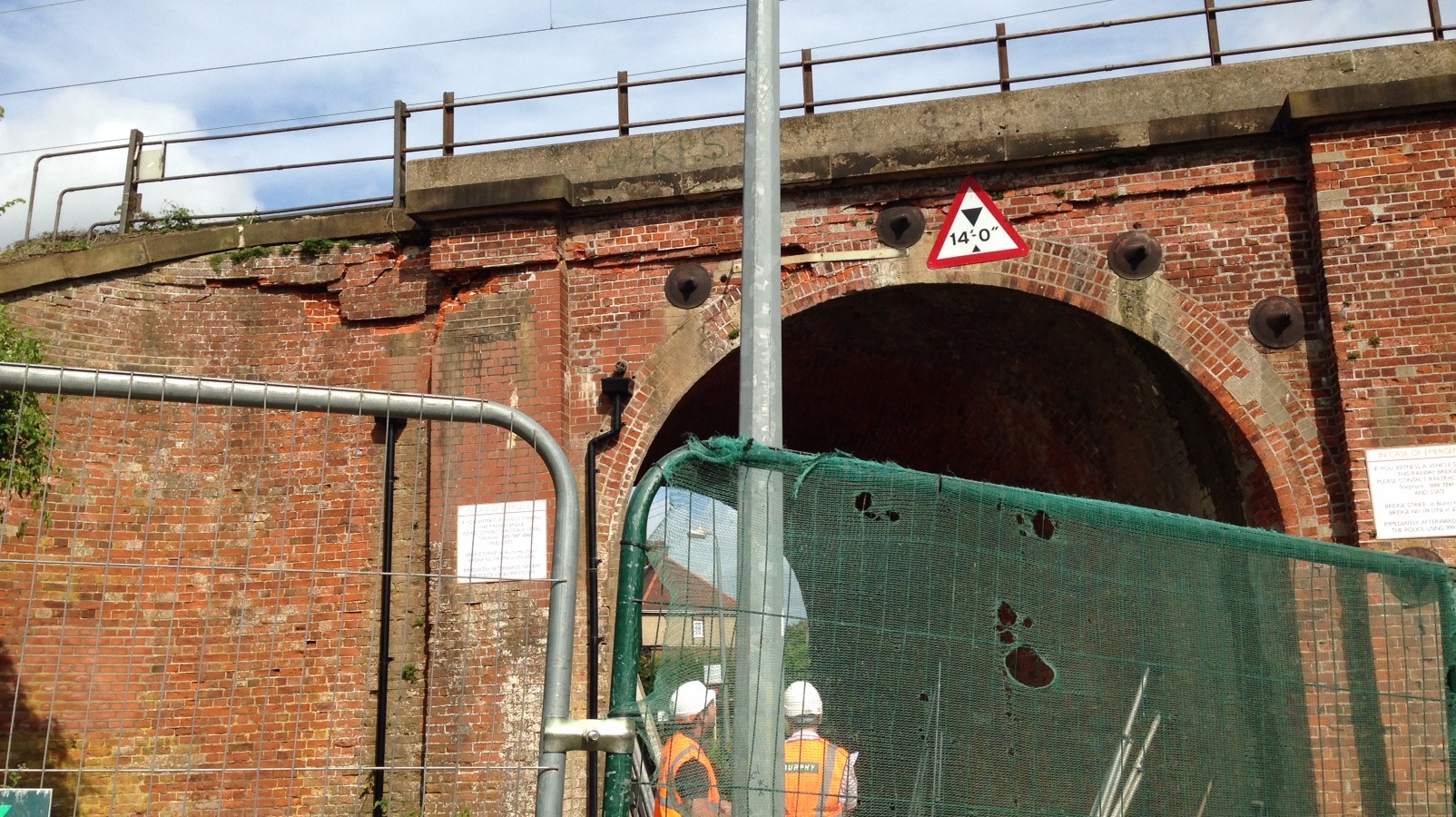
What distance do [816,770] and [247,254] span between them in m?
8.93

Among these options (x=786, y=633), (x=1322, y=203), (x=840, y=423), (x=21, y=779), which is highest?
(x=1322, y=203)

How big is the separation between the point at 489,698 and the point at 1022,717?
20.5 feet

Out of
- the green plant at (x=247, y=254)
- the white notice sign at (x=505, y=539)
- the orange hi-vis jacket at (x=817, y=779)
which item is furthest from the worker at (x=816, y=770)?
the green plant at (x=247, y=254)

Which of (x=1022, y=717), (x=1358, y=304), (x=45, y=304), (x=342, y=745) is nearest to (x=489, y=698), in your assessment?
(x=342, y=745)

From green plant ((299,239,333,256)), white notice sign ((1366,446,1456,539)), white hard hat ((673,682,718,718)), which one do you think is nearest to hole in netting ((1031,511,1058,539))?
white hard hat ((673,682,718,718))

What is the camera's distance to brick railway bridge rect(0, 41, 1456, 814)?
981 centimetres

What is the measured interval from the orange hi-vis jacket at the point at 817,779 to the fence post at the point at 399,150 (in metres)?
8.51

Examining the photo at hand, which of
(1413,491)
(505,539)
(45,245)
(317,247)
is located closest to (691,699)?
(505,539)

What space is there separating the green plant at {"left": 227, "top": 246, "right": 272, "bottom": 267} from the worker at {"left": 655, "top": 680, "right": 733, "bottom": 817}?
348 inches

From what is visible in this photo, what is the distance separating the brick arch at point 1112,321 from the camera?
9.90m

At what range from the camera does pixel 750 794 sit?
3787 mm

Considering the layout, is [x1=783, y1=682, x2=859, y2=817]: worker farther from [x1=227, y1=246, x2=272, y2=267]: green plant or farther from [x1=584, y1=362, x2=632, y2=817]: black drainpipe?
[x1=227, y1=246, x2=272, y2=267]: green plant

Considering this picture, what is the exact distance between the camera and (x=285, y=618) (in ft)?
34.6

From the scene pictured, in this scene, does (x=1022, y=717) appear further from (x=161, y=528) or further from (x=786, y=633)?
(x=161, y=528)
